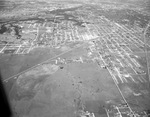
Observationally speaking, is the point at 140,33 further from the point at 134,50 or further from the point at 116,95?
the point at 116,95

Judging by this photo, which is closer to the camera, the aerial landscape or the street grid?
the aerial landscape

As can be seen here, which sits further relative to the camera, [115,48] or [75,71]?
[115,48]

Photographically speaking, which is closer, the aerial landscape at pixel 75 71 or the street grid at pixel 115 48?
the aerial landscape at pixel 75 71

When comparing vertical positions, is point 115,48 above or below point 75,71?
above

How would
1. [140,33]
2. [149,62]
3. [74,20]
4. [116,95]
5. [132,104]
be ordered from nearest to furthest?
[132,104], [116,95], [149,62], [140,33], [74,20]

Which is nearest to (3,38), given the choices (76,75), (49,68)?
(49,68)

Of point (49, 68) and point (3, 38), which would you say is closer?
point (49, 68)

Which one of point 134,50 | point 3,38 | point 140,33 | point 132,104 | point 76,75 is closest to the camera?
point 132,104

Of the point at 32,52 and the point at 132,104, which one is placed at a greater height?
the point at 32,52
